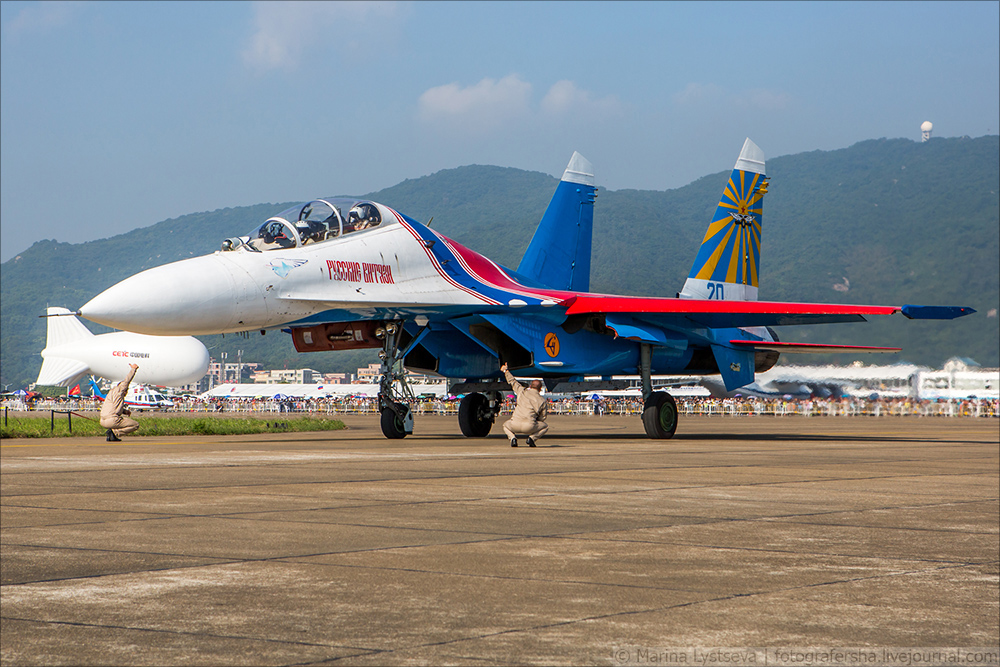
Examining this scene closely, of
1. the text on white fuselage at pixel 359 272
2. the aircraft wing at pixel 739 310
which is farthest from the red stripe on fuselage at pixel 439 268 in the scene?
the aircraft wing at pixel 739 310

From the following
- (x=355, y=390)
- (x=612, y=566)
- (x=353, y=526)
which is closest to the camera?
(x=612, y=566)

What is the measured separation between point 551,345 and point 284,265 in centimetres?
588

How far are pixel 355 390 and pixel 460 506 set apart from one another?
85.0m

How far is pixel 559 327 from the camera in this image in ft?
62.2

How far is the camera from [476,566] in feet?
16.0

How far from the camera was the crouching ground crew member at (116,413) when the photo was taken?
61.3 ft

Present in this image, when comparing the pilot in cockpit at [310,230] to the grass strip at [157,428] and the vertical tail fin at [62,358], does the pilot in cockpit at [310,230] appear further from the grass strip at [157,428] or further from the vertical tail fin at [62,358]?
the vertical tail fin at [62,358]

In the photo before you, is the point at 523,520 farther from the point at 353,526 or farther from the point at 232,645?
the point at 232,645

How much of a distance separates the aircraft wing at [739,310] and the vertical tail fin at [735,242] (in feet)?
10.1

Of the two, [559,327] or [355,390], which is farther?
[355,390]

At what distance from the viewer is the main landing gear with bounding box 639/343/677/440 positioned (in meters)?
19.6

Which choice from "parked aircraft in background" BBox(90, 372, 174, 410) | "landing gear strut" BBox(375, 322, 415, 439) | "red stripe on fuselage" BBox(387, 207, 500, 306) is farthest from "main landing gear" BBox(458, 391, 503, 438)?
"parked aircraft in background" BBox(90, 372, 174, 410)

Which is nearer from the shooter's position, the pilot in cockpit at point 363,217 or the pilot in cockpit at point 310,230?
the pilot in cockpit at point 310,230

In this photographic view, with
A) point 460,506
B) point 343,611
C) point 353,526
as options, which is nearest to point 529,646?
point 343,611
